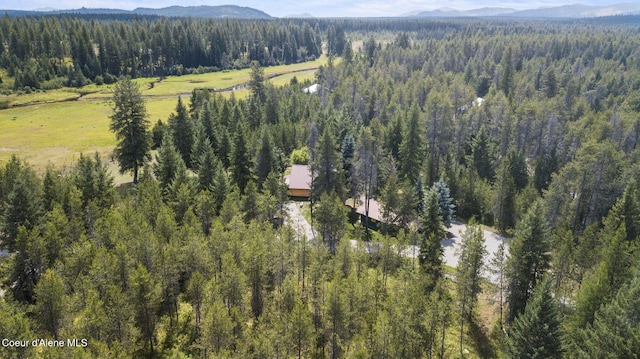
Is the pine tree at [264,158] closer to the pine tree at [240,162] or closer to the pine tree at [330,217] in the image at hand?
the pine tree at [240,162]

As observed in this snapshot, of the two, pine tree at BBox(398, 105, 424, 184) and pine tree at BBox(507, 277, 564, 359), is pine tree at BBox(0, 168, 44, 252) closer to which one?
pine tree at BBox(507, 277, 564, 359)

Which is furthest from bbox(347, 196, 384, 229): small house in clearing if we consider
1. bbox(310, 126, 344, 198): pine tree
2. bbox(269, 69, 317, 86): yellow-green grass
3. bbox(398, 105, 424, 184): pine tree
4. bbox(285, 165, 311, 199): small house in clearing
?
bbox(269, 69, 317, 86): yellow-green grass

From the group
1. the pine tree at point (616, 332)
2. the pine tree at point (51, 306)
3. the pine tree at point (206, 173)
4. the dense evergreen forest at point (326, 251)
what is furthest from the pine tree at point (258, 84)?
the pine tree at point (616, 332)

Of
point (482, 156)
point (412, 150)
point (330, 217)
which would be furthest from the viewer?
point (482, 156)

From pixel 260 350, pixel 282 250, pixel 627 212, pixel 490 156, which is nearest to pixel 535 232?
pixel 627 212

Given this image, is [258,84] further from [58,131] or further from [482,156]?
[482,156]

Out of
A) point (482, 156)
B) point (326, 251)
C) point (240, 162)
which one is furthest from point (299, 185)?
point (482, 156)
